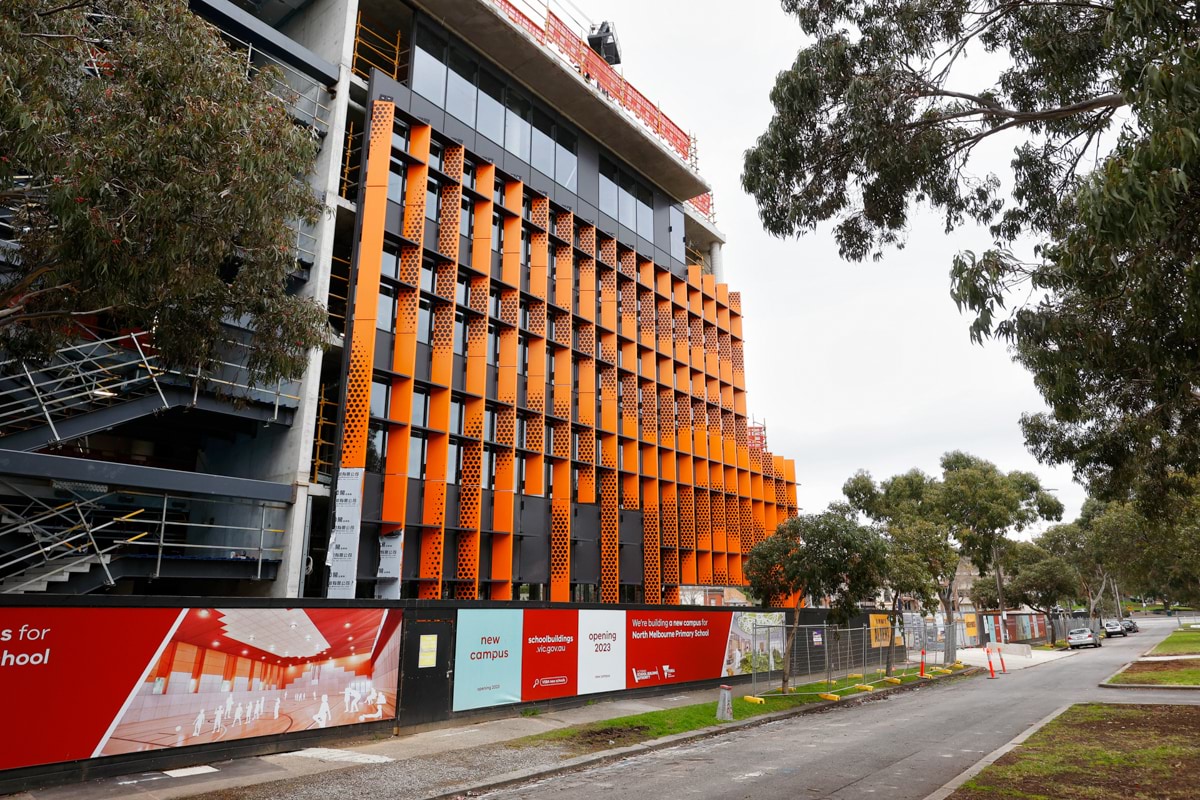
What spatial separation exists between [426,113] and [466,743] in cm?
1973

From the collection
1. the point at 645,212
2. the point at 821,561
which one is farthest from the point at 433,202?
the point at 821,561

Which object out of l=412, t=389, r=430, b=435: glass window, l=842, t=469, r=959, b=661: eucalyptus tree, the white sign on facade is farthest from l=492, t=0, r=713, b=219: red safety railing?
l=842, t=469, r=959, b=661: eucalyptus tree

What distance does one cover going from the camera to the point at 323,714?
13.7m

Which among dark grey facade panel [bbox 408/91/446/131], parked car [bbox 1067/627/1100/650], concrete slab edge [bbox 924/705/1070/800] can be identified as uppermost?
dark grey facade panel [bbox 408/91/446/131]

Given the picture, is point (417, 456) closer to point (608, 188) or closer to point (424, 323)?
point (424, 323)

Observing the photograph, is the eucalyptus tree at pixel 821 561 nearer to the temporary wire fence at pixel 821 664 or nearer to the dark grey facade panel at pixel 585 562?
the temporary wire fence at pixel 821 664

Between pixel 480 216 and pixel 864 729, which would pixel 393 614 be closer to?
pixel 864 729

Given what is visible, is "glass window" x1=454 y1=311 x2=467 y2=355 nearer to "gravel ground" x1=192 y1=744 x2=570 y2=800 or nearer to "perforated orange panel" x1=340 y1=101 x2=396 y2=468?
"perforated orange panel" x1=340 y1=101 x2=396 y2=468

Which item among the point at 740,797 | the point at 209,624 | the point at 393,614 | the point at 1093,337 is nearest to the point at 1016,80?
the point at 1093,337

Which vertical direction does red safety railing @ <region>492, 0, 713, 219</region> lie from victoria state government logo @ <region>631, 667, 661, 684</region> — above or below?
above

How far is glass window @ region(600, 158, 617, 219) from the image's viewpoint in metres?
34.1

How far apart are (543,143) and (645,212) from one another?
755 cm

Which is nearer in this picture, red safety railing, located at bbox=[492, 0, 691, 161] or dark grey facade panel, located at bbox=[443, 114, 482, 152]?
dark grey facade panel, located at bbox=[443, 114, 482, 152]

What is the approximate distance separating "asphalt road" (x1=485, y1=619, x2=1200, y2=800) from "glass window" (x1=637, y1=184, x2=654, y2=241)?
22.9 metres
